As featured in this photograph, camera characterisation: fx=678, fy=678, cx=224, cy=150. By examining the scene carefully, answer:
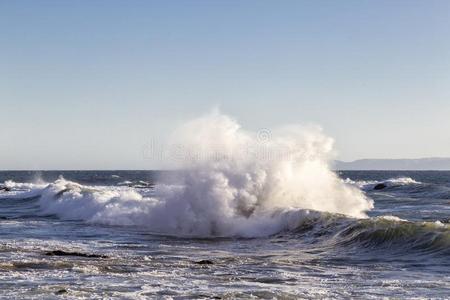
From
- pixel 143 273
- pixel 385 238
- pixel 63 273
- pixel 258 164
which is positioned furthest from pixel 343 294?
pixel 258 164

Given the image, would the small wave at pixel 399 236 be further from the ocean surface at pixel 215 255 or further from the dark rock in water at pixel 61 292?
the dark rock in water at pixel 61 292

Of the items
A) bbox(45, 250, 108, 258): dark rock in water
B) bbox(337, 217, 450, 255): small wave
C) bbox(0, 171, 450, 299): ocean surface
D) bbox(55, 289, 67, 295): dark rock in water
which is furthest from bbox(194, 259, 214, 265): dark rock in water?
bbox(337, 217, 450, 255): small wave

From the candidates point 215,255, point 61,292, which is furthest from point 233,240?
point 61,292

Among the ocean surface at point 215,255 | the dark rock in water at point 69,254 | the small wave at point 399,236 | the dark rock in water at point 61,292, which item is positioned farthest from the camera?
the small wave at point 399,236

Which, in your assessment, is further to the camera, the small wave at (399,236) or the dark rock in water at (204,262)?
the small wave at (399,236)

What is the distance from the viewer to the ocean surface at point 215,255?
11164 millimetres

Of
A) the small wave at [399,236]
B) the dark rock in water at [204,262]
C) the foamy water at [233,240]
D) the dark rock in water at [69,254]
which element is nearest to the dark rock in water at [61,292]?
the foamy water at [233,240]

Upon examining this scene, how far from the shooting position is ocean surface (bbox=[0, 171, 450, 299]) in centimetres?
1116

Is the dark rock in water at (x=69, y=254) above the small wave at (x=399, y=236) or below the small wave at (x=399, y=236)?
below

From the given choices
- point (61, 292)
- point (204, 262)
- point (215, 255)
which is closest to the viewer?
point (61, 292)

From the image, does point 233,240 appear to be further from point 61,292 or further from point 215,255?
point 61,292

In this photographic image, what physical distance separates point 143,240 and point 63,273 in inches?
291

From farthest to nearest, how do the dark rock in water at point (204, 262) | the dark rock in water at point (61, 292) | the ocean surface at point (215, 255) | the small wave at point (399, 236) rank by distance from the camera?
the small wave at point (399, 236) → the dark rock in water at point (204, 262) → the ocean surface at point (215, 255) → the dark rock in water at point (61, 292)

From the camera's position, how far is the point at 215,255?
16328 millimetres
